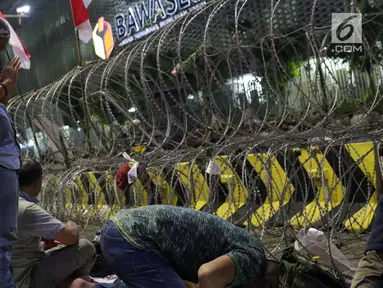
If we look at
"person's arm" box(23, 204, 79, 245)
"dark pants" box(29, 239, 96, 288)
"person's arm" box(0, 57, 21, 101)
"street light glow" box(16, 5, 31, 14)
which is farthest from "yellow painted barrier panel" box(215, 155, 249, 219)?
"street light glow" box(16, 5, 31, 14)

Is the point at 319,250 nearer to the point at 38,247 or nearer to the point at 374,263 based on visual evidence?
the point at 374,263

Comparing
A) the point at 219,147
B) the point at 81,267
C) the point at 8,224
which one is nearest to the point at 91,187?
the point at 219,147

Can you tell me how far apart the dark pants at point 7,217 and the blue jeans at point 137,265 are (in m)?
0.48

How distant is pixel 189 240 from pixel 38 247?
1.42 meters

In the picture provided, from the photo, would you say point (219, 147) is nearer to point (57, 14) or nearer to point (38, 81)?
point (57, 14)

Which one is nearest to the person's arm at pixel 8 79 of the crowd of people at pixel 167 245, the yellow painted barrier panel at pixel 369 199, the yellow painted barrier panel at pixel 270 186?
the crowd of people at pixel 167 245

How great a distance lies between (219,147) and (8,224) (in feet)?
8.43

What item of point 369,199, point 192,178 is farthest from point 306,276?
point 192,178

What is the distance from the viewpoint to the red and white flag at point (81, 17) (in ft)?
25.2

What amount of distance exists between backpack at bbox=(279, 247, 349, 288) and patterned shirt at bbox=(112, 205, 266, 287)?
25 centimetres

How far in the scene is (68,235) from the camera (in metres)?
3.66

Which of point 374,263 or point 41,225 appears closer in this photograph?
point 374,263

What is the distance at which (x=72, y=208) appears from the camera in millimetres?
7125

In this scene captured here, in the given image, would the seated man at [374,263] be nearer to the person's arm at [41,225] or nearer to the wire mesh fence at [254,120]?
the wire mesh fence at [254,120]
